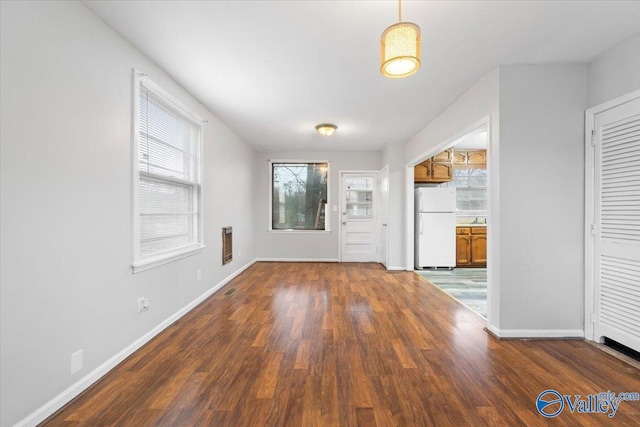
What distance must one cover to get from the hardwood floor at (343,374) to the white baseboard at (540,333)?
81mm

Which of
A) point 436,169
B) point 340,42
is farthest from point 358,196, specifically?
point 340,42

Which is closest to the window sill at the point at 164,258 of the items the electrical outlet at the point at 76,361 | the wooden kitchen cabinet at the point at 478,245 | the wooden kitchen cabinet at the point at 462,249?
Result: the electrical outlet at the point at 76,361

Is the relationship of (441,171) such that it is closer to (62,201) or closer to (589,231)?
(589,231)

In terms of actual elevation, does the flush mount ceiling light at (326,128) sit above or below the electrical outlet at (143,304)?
above

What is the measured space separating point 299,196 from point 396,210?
7.42 ft

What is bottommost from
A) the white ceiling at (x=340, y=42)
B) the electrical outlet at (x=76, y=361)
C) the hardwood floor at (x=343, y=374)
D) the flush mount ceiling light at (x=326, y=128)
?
the hardwood floor at (x=343, y=374)

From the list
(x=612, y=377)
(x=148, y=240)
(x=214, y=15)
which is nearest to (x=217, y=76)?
(x=214, y=15)

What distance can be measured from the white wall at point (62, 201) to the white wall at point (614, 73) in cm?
397

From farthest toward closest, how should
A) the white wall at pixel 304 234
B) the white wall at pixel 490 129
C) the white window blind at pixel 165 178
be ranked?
1. the white wall at pixel 304 234
2. the white wall at pixel 490 129
3. the white window blind at pixel 165 178

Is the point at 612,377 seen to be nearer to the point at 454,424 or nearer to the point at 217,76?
the point at 454,424

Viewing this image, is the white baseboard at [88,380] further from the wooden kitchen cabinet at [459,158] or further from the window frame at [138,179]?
the wooden kitchen cabinet at [459,158]

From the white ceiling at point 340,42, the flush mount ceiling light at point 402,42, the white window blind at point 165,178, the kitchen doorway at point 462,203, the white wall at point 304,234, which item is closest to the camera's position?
the flush mount ceiling light at point 402,42

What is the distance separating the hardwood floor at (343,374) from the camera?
1.64m

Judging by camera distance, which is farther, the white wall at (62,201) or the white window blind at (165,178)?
the white window blind at (165,178)
